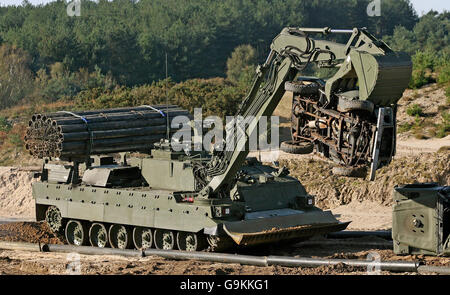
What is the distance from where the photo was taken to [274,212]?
18438mm

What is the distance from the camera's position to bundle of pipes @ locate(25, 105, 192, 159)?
20203 mm

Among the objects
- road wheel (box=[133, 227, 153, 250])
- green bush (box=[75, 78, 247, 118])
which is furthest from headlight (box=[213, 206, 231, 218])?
green bush (box=[75, 78, 247, 118])

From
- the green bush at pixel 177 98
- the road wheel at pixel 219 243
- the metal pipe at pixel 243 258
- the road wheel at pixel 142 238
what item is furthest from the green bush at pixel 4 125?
the road wheel at pixel 219 243

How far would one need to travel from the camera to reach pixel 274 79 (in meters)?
17.8

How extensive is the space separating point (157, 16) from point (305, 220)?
5845 centimetres

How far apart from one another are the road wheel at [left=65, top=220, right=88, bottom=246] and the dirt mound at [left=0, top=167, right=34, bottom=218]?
7292 millimetres

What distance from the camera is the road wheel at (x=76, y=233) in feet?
67.9

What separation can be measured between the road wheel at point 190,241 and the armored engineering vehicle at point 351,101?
9.05ft

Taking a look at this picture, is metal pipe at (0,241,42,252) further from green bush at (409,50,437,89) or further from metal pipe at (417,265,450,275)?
green bush at (409,50,437,89)

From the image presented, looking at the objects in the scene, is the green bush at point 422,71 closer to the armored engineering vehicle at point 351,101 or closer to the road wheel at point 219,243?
the armored engineering vehicle at point 351,101

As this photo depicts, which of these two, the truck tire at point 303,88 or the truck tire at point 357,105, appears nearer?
the truck tire at point 357,105

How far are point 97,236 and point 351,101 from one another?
8.22 m
